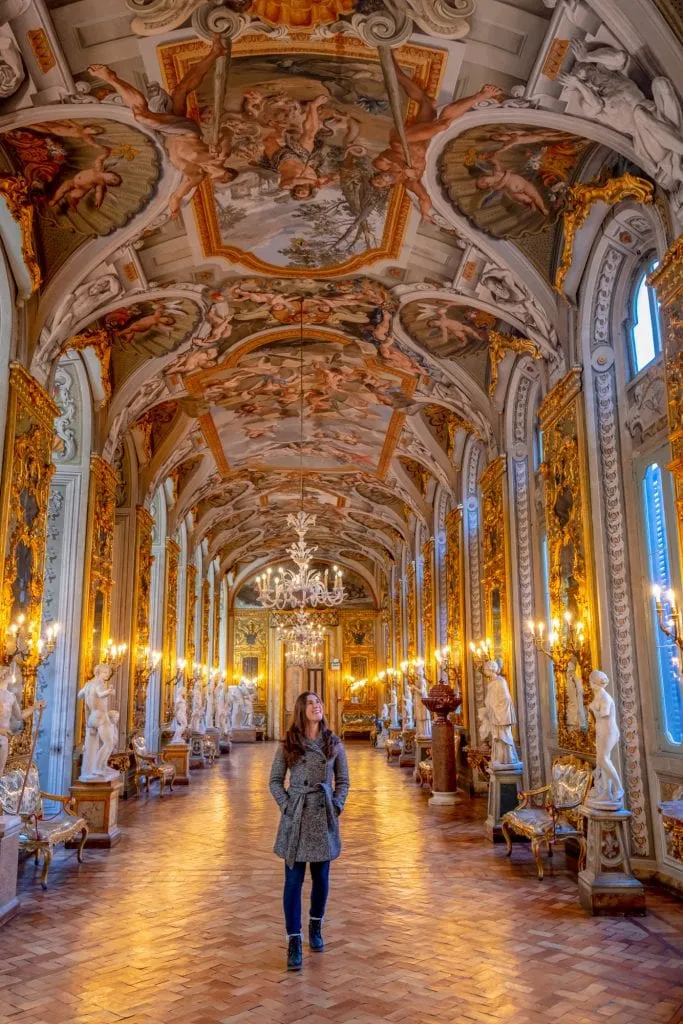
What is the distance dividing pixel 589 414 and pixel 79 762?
9.00 metres

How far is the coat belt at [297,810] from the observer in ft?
18.2

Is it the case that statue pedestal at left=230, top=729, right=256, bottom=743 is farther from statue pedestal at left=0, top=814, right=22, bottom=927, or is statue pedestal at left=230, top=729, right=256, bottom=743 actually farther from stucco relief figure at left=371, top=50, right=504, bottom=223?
stucco relief figure at left=371, top=50, right=504, bottom=223

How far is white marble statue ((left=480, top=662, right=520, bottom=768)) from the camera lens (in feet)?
36.7

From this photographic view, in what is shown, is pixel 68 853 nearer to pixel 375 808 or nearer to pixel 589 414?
pixel 375 808

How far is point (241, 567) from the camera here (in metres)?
37.2

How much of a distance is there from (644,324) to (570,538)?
270 centimetres

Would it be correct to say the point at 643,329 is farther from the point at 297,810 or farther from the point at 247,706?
the point at 247,706

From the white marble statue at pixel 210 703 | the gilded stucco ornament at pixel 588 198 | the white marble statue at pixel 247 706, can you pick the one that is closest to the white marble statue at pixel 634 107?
the gilded stucco ornament at pixel 588 198

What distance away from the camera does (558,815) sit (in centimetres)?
884

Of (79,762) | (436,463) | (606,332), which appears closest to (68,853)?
(79,762)

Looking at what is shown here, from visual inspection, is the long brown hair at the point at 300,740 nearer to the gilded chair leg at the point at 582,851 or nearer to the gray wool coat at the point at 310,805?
the gray wool coat at the point at 310,805

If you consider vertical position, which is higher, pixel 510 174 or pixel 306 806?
pixel 510 174

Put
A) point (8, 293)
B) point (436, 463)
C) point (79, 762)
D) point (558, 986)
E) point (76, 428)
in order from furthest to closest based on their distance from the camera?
point (436, 463) → point (76, 428) → point (79, 762) → point (8, 293) → point (558, 986)

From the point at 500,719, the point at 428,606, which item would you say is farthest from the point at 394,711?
the point at 500,719
